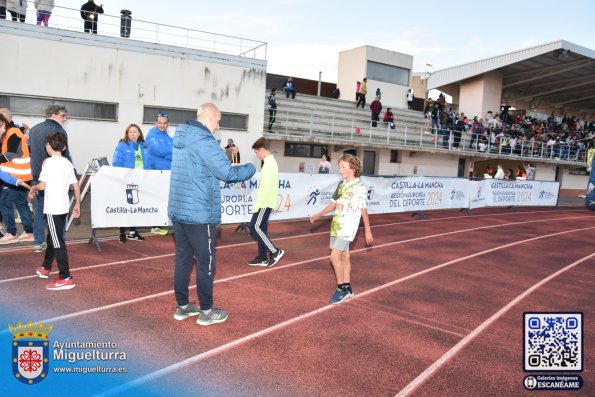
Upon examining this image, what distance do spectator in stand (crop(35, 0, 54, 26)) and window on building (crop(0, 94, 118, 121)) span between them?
2.61 metres

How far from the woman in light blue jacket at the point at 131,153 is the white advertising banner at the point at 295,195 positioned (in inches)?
14.3

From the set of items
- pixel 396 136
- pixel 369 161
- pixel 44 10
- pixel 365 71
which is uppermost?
pixel 365 71

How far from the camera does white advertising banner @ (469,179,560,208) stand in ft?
59.7

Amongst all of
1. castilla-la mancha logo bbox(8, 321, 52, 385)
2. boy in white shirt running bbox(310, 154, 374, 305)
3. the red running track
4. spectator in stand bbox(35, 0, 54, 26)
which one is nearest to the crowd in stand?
the red running track

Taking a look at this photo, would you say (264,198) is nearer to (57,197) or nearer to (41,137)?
(57,197)

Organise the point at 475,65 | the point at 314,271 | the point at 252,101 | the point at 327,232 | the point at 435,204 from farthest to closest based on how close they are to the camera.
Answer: the point at 475,65, the point at 252,101, the point at 435,204, the point at 327,232, the point at 314,271

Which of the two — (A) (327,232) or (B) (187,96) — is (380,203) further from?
(B) (187,96)

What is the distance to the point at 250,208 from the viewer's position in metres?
10.9

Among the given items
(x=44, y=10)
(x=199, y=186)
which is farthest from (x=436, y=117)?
(x=199, y=186)

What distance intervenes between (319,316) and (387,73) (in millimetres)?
27527

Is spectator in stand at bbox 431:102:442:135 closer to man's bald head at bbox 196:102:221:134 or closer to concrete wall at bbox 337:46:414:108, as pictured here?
concrete wall at bbox 337:46:414:108

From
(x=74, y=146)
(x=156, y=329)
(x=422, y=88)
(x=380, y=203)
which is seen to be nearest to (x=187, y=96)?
(x=74, y=146)

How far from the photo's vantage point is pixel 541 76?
A: 1372 inches

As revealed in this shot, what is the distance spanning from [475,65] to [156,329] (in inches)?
1336
